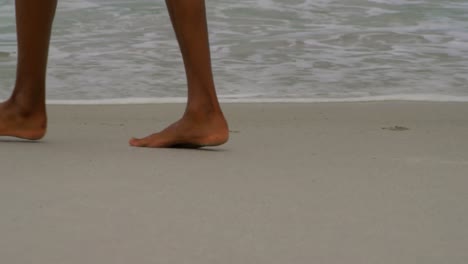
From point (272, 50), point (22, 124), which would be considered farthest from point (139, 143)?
point (272, 50)

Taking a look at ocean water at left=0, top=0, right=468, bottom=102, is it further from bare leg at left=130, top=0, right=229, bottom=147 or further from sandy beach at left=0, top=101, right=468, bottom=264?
bare leg at left=130, top=0, right=229, bottom=147

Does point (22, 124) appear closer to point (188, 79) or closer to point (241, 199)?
point (188, 79)

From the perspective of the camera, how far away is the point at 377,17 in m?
7.86

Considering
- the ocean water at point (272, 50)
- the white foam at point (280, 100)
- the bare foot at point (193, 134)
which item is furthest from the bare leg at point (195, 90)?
the ocean water at point (272, 50)

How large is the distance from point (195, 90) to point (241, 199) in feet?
2.44

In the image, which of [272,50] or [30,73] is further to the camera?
[272,50]

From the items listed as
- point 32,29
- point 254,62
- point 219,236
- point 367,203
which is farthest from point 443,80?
point 219,236

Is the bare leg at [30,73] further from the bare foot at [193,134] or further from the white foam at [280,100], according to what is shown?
the white foam at [280,100]

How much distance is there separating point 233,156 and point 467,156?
0.68m

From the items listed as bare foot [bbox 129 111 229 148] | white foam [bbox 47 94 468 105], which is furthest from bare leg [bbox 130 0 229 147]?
white foam [bbox 47 94 468 105]

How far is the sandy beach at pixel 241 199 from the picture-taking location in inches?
78.5

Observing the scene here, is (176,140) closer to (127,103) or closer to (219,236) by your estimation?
(219,236)

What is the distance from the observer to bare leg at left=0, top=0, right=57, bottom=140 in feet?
10.3

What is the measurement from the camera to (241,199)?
241cm
